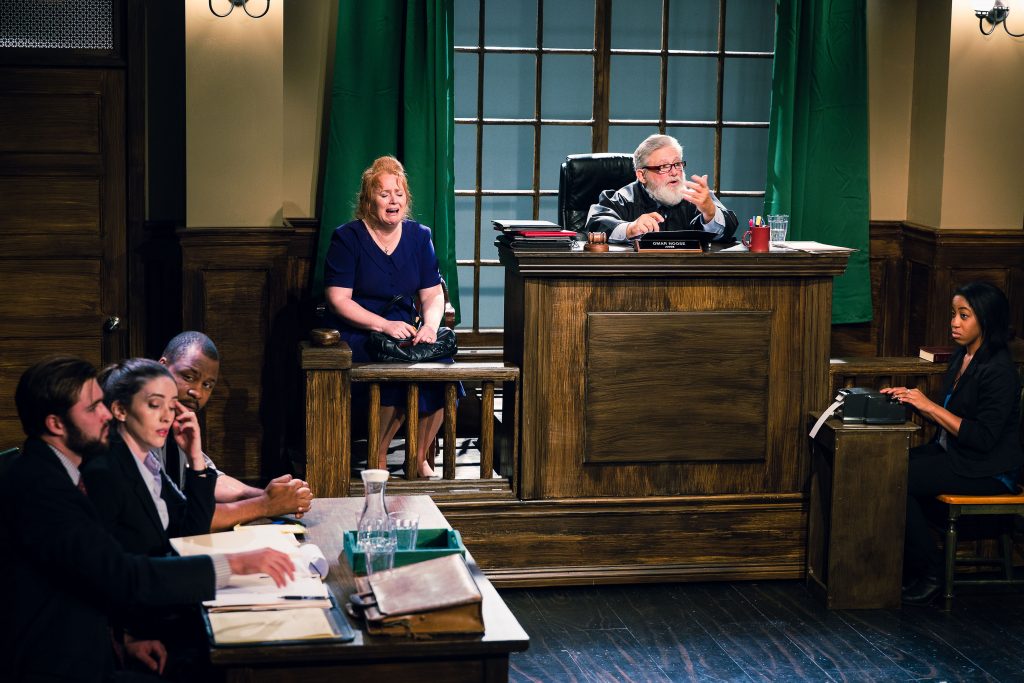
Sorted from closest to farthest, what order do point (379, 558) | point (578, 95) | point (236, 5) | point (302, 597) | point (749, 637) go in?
point (302, 597)
point (379, 558)
point (749, 637)
point (236, 5)
point (578, 95)

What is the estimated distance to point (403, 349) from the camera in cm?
487

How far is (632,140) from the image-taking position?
675cm

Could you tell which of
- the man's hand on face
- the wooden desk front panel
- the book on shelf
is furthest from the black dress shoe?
the man's hand on face

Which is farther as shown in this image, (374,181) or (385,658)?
(374,181)

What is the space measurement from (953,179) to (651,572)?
2814 mm

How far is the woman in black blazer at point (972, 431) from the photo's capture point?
183 inches

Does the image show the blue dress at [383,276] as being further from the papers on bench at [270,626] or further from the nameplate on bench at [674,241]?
the papers on bench at [270,626]

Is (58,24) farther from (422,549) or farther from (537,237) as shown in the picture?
(422,549)

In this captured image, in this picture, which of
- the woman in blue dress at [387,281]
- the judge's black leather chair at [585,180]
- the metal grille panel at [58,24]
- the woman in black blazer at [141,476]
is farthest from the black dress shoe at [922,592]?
the metal grille panel at [58,24]

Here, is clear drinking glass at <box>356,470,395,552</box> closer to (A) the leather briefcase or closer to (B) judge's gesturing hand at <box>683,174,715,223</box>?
(A) the leather briefcase

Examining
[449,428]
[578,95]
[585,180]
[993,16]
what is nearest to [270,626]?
[449,428]

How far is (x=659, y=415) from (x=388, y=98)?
2.28 meters

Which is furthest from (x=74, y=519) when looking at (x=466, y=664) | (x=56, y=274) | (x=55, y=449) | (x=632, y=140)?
(x=632, y=140)

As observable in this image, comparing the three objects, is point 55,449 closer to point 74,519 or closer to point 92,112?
point 74,519
